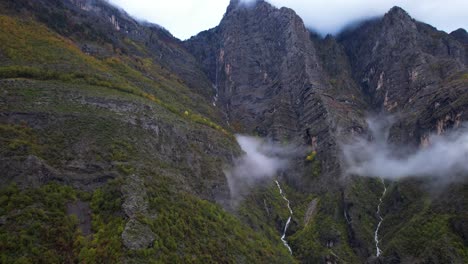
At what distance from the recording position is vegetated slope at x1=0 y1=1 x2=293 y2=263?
84.1m

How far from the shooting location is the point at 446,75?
194m

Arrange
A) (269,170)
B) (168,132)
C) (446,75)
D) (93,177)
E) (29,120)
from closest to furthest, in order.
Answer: (93,177) → (29,120) → (168,132) → (269,170) → (446,75)

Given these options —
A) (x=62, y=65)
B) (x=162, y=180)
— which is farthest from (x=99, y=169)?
(x=62, y=65)

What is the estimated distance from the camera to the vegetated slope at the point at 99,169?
8412cm

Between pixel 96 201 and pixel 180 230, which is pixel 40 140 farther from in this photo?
pixel 180 230

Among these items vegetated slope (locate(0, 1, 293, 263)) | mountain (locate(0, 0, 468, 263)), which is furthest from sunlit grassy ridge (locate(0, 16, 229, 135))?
mountain (locate(0, 0, 468, 263))

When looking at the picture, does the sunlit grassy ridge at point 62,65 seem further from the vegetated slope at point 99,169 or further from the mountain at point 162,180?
the mountain at point 162,180

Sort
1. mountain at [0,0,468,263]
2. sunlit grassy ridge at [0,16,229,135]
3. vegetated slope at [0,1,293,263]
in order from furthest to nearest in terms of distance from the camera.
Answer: sunlit grassy ridge at [0,16,229,135] → mountain at [0,0,468,263] → vegetated slope at [0,1,293,263]

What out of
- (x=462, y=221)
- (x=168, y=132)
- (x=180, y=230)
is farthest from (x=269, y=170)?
(x=180, y=230)

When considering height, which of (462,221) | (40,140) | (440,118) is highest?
(440,118)

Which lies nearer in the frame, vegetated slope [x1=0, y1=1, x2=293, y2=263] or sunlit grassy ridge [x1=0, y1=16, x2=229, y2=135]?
vegetated slope [x1=0, y1=1, x2=293, y2=263]

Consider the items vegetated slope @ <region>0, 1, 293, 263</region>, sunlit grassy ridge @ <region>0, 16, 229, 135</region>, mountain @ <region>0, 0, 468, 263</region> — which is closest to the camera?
vegetated slope @ <region>0, 1, 293, 263</region>

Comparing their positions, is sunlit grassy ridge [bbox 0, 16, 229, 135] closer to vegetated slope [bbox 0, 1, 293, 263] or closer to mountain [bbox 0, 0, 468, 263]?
vegetated slope [bbox 0, 1, 293, 263]

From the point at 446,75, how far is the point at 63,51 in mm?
139533
